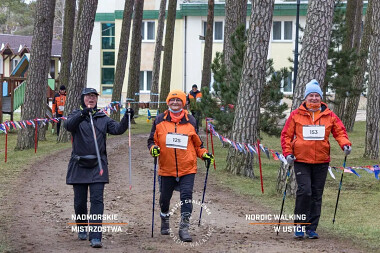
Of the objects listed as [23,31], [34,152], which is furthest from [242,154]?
[23,31]

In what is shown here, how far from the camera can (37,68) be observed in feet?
73.2

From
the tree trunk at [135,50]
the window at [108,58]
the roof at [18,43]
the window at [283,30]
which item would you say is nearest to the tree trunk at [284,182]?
the tree trunk at [135,50]

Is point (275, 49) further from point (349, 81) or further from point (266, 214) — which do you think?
point (266, 214)

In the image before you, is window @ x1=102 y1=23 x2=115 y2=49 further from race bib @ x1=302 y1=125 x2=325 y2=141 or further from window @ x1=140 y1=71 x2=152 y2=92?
race bib @ x1=302 y1=125 x2=325 y2=141

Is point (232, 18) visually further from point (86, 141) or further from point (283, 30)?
point (283, 30)

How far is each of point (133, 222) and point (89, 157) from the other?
2035 mm

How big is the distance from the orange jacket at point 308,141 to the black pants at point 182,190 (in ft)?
4.06

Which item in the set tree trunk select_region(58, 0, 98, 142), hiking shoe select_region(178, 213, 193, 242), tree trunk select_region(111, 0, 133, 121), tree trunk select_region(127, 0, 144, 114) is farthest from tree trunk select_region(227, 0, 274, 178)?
tree trunk select_region(127, 0, 144, 114)

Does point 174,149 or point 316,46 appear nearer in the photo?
point 174,149

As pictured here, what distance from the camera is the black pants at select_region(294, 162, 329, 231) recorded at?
904 cm

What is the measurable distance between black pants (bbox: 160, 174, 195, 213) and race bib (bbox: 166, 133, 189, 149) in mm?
Result: 373

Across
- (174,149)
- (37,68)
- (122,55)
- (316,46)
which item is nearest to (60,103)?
(37,68)

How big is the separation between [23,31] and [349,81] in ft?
249

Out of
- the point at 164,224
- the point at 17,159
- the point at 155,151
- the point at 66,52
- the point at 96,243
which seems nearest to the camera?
the point at 96,243
